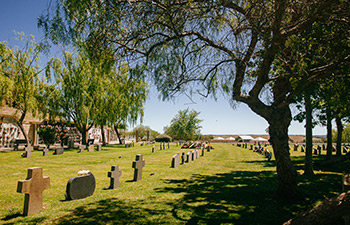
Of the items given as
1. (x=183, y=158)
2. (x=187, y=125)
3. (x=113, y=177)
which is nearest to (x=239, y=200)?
(x=113, y=177)

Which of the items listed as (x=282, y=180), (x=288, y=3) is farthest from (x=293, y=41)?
(x=282, y=180)

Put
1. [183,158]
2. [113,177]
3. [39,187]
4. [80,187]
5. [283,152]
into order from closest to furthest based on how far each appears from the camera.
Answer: [39,187] → [283,152] → [80,187] → [113,177] → [183,158]

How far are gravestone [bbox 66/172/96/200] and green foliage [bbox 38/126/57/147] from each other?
67.8ft

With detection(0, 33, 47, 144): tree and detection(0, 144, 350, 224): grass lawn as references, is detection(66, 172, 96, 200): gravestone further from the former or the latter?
detection(0, 33, 47, 144): tree

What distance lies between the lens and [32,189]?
5176 millimetres

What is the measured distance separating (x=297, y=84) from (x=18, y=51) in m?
25.7

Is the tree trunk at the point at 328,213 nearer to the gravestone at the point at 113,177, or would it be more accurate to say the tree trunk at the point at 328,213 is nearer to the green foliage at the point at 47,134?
the gravestone at the point at 113,177

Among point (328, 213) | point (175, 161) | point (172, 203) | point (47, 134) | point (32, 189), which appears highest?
point (47, 134)

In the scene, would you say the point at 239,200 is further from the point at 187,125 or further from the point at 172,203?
the point at 187,125

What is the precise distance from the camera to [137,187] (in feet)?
25.9

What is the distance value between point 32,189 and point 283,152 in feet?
22.4

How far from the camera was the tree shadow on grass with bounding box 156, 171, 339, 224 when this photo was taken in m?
4.88

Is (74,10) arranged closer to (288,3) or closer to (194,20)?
(194,20)

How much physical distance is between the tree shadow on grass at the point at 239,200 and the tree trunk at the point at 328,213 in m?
1.37
